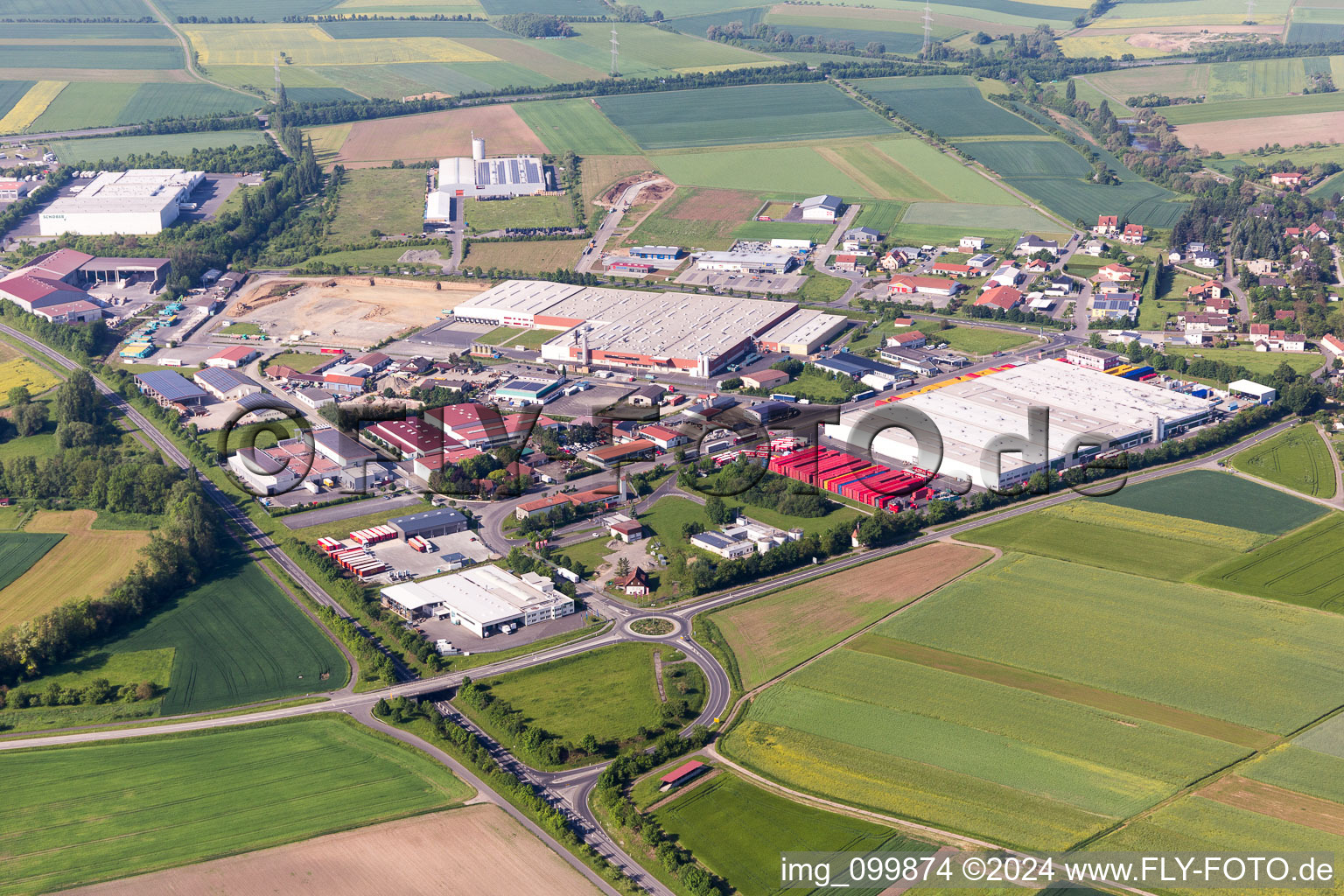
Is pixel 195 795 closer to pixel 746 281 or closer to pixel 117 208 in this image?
pixel 746 281

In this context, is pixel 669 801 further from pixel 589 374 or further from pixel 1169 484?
pixel 589 374

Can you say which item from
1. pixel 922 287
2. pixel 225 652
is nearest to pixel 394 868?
pixel 225 652

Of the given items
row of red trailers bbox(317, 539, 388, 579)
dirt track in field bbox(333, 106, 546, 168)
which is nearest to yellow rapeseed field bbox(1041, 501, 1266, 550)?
row of red trailers bbox(317, 539, 388, 579)

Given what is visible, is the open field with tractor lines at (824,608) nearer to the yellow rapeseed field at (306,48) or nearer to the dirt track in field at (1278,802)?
the dirt track in field at (1278,802)

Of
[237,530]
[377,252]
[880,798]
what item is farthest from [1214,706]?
[377,252]

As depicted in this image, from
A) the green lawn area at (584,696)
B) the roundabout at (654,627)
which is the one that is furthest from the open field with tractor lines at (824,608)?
the green lawn area at (584,696)

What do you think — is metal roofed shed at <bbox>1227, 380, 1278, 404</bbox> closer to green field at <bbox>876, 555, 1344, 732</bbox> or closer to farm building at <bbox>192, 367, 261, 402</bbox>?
green field at <bbox>876, 555, 1344, 732</bbox>
